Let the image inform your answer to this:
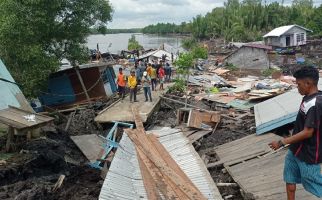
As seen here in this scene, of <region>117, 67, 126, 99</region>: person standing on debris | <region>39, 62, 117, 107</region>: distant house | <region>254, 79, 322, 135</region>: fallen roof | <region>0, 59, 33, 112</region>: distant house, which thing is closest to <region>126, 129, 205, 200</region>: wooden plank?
<region>254, 79, 322, 135</region>: fallen roof

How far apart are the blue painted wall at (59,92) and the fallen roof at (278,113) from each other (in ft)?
34.5

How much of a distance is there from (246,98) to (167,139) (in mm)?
7176

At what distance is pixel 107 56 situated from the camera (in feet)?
136

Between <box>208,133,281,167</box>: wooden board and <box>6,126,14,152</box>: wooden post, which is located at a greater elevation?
<box>6,126,14,152</box>: wooden post

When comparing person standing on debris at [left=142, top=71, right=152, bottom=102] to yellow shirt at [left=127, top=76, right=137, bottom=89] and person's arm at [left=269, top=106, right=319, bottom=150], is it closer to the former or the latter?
yellow shirt at [left=127, top=76, right=137, bottom=89]

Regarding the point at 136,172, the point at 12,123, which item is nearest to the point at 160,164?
the point at 136,172

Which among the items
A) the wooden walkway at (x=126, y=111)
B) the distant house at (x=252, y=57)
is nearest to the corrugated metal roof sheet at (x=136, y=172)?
the wooden walkway at (x=126, y=111)

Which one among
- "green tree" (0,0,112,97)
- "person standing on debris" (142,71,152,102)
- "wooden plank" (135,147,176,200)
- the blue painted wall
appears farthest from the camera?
the blue painted wall

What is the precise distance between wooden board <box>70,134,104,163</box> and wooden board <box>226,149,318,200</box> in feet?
15.2

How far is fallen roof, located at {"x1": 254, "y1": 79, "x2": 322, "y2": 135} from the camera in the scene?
8.52m

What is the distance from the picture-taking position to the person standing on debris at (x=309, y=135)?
4.07m

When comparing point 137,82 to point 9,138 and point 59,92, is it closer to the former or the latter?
point 59,92

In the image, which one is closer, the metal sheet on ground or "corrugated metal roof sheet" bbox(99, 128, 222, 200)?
"corrugated metal roof sheet" bbox(99, 128, 222, 200)

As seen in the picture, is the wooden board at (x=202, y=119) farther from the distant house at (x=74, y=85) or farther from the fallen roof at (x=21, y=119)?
the distant house at (x=74, y=85)
